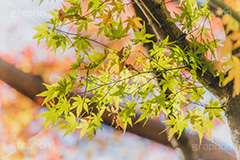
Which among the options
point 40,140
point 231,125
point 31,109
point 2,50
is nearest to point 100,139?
point 40,140

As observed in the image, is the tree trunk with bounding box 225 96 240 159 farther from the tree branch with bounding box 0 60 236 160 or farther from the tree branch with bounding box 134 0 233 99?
the tree branch with bounding box 0 60 236 160

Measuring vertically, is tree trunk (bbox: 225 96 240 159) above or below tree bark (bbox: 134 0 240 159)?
below

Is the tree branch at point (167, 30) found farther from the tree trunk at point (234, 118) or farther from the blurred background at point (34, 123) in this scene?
the blurred background at point (34, 123)

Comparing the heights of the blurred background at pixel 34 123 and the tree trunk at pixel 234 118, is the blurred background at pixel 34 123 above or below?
below

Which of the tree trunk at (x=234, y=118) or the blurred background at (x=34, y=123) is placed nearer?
the tree trunk at (x=234, y=118)

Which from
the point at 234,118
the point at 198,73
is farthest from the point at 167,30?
the point at 234,118

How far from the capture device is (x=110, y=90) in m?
0.74

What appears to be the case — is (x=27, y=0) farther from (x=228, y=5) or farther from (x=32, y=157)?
(x=228, y=5)

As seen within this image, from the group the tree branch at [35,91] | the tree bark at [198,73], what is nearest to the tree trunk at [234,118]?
the tree bark at [198,73]

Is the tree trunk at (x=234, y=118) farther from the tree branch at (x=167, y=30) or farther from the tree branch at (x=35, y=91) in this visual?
the tree branch at (x=35, y=91)

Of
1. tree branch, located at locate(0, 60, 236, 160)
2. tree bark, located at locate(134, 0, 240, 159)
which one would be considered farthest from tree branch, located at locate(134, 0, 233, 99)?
tree branch, located at locate(0, 60, 236, 160)

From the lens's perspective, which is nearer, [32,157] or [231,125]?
[231,125]

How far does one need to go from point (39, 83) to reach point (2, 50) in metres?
0.49

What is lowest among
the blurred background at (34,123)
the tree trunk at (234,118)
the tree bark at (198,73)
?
the blurred background at (34,123)
